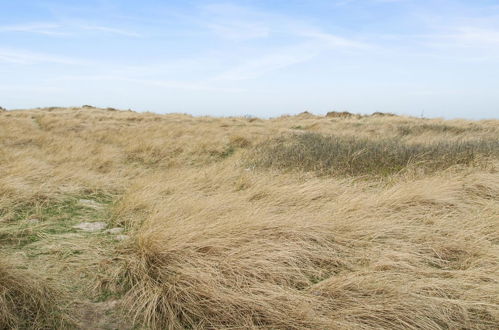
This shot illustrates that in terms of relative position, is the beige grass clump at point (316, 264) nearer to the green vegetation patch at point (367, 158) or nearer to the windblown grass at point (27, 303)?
the windblown grass at point (27, 303)

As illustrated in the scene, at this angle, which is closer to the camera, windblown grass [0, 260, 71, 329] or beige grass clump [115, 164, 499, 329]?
windblown grass [0, 260, 71, 329]

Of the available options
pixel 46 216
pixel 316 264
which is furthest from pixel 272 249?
pixel 46 216

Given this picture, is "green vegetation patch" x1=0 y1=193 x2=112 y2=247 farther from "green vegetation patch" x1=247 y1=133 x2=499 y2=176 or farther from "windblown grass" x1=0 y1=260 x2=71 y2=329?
"green vegetation patch" x1=247 y1=133 x2=499 y2=176

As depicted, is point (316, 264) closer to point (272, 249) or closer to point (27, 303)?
point (272, 249)

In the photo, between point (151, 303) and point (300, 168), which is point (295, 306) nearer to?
point (151, 303)

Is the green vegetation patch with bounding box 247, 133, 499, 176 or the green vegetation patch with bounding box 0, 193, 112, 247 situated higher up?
the green vegetation patch with bounding box 247, 133, 499, 176

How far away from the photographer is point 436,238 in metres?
3.06

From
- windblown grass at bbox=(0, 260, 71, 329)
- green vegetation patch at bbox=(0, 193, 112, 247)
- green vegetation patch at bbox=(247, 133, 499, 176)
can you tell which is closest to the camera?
windblown grass at bbox=(0, 260, 71, 329)

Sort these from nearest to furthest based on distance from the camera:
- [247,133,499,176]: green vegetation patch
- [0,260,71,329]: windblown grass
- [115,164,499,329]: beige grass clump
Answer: [0,260,71,329]: windblown grass, [115,164,499,329]: beige grass clump, [247,133,499,176]: green vegetation patch

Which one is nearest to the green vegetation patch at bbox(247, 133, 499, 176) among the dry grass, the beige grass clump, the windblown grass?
the dry grass

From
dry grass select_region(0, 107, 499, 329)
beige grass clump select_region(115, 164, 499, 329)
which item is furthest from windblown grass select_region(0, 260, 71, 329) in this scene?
beige grass clump select_region(115, 164, 499, 329)

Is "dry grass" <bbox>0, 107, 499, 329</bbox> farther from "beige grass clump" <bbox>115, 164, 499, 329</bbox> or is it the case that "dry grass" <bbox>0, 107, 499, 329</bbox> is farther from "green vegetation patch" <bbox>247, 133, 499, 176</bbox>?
"green vegetation patch" <bbox>247, 133, 499, 176</bbox>

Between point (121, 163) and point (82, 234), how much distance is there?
4.43m

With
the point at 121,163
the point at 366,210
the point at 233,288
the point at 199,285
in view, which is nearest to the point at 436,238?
the point at 366,210
